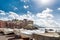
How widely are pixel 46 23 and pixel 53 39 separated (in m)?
3.34

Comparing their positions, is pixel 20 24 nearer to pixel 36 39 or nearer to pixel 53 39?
pixel 36 39

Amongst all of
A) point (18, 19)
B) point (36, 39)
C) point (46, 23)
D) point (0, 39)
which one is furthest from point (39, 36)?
point (18, 19)

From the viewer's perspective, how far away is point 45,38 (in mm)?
2215

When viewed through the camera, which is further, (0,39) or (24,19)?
(24,19)

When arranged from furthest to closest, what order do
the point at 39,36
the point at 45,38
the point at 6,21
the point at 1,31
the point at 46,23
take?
the point at 6,21, the point at 46,23, the point at 1,31, the point at 39,36, the point at 45,38

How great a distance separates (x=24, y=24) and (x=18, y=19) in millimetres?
874

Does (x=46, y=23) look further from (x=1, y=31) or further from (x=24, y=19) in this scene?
(x=1, y=31)

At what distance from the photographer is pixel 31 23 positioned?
6.08m

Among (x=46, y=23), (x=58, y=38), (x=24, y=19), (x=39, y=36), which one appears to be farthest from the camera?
(x=24, y=19)

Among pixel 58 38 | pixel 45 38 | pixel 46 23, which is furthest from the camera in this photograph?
pixel 46 23

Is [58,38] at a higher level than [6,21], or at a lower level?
lower

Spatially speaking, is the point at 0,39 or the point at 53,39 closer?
the point at 53,39

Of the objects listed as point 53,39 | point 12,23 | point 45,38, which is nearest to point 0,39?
point 45,38

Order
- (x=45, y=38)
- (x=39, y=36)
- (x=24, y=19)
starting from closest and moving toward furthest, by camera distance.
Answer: (x=45, y=38)
(x=39, y=36)
(x=24, y=19)
